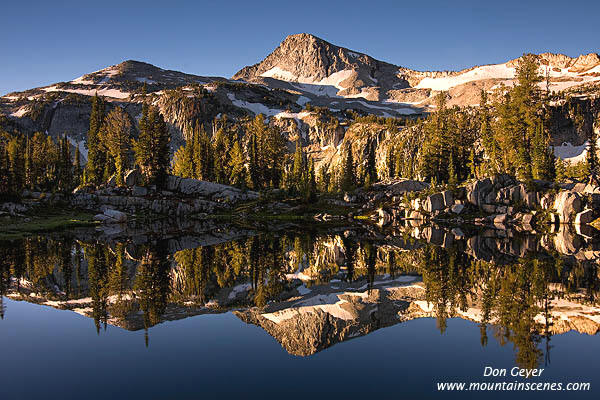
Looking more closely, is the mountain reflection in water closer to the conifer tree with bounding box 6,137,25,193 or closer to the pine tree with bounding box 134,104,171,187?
the conifer tree with bounding box 6,137,25,193

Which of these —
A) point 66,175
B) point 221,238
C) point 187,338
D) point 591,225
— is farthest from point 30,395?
point 66,175

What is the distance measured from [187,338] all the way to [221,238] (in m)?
34.7

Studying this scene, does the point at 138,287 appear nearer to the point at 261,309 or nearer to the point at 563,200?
the point at 261,309

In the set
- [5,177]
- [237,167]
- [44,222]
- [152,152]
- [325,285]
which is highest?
[152,152]

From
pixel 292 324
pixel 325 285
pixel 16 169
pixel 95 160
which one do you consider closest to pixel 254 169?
pixel 95 160

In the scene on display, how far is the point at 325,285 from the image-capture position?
2644cm

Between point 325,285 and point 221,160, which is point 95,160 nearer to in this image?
point 221,160

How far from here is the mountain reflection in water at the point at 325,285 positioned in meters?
16.7

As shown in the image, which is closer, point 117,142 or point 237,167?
point 117,142

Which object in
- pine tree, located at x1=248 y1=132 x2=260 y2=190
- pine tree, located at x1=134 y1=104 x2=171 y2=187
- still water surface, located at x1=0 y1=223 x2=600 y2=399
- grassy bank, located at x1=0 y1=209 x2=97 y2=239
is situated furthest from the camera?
pine tree, located at x1=248 y1=132 x2=260 y2=190

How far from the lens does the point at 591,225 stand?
6303 centimetres

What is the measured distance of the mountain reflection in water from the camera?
1667 centimetres

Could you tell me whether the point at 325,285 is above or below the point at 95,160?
below

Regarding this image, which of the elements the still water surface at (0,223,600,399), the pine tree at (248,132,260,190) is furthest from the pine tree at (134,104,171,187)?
the still water surface at (0,223,600,399)
